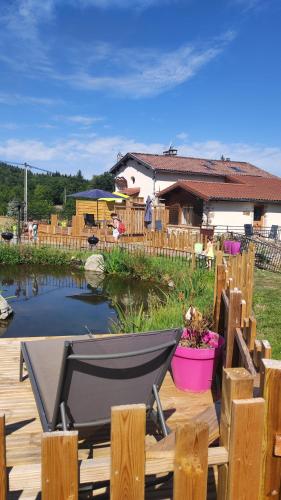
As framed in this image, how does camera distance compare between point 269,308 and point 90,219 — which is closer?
point 269,308

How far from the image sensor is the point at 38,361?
3092mm

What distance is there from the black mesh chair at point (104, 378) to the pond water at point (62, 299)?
463cm

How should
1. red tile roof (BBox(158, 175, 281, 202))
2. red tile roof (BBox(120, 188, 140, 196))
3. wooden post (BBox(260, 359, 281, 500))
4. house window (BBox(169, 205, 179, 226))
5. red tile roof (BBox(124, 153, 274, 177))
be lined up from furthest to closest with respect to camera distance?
red tile roof (BBox(120, 188, 140, 196)) < red tile roof (BBox(124, 153, 274, 177)) < house window (BBox(169, 205, 179, 226)) < red tile roof (BBox(158, 175, 281, 202)) < wooden post (BBox(260, 359, 281, 500))

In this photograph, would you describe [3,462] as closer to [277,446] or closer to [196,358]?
[277,446]

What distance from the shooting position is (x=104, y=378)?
221 cm

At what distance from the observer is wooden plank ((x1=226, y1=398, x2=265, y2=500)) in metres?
1.35

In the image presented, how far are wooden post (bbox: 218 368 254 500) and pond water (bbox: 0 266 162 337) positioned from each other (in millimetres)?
5501

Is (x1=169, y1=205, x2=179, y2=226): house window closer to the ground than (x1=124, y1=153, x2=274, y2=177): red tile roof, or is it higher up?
closer to the ground

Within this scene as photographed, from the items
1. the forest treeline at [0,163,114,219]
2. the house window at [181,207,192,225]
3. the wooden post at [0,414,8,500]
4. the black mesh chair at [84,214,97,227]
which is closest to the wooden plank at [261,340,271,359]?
the wooden post at [0,414,8,500]

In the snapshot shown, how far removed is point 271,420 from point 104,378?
3.30 ft

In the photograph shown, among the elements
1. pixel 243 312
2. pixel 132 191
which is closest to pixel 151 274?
pixel 243 312

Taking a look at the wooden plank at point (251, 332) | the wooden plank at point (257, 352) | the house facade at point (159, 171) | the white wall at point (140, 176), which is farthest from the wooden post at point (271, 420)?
the white wall at point (140, 176)

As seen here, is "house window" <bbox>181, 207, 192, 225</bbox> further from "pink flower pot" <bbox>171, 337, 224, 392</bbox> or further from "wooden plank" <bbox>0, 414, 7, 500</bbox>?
"wooden plank" <bbox>0, 414, 7, 500</bbox>

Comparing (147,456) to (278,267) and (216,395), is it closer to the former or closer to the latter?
(216,395)
